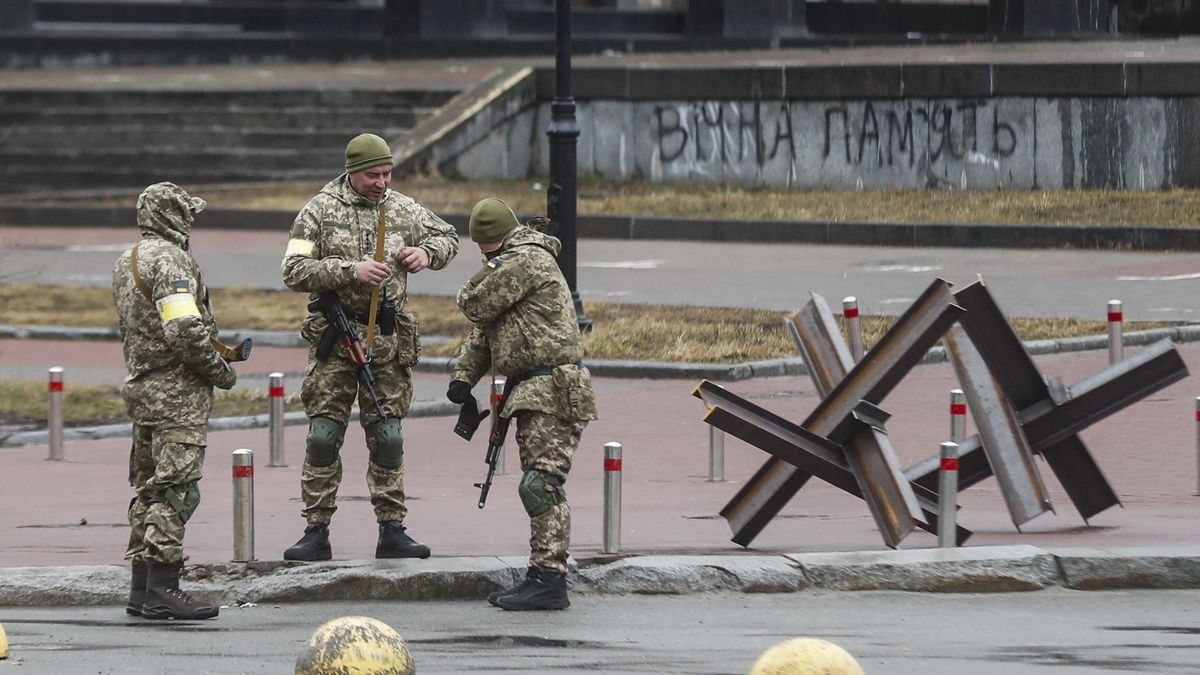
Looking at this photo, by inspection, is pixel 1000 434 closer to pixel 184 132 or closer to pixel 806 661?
pixel 806 661

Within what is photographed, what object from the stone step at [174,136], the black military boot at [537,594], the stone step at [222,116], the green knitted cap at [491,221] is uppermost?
the stone step at [222,116]

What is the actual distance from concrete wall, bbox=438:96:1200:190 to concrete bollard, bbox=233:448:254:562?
17255 mm

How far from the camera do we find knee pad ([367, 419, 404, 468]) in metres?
9.08

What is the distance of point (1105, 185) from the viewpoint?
965 inches

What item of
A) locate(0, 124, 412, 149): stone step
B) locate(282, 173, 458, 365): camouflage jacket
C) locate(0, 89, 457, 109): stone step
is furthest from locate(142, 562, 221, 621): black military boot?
locate(0, 89, 457, 109): stone step

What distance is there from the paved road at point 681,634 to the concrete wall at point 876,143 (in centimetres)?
1626

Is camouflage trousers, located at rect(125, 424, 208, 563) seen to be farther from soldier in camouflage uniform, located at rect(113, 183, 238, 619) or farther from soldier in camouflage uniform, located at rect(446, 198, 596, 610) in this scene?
soldier in camouflage uniform, located at rect(446, 198, 596, 610)

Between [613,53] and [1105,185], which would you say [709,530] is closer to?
[1105,185]

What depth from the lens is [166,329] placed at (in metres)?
8.28

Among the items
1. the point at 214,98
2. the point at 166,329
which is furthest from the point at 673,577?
the point at 214,98

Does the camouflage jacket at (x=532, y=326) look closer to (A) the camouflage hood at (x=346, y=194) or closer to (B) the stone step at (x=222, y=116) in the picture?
(A) the camouflage hood at (x=346, y=194)

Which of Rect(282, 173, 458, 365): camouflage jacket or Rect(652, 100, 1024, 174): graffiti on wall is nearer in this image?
Rect(282, 173, 458, 365): camouflage jacket

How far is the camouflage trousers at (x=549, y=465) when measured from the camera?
28.0 ft

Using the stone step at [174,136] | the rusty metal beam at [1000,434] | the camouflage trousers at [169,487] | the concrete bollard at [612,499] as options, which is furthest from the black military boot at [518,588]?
the stone step at [174,136]
